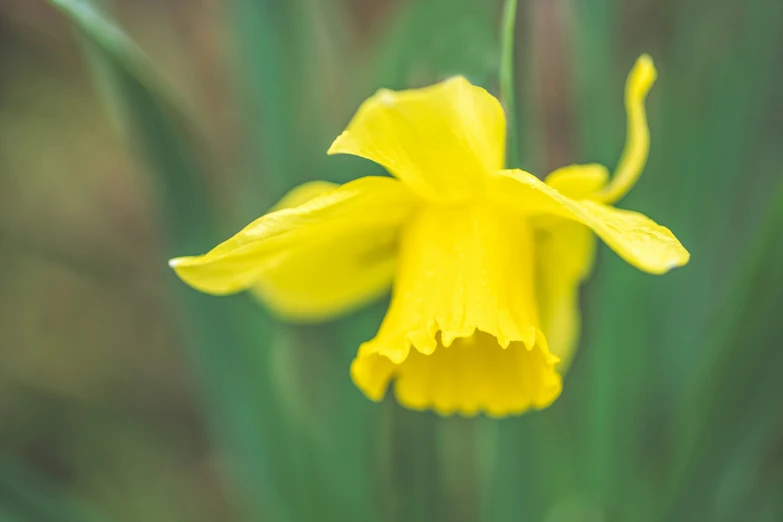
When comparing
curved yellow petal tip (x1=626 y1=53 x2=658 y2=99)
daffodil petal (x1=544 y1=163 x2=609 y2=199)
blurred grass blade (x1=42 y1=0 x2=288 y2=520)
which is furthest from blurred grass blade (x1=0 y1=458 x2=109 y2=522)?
curved yellow petal tip (x1=626 y1=53 x2=658 y2=99)

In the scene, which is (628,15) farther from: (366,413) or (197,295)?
(197,295)

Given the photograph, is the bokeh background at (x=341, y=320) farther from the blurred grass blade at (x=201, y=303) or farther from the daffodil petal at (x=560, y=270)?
the daffodil petal at (x=560, y=270)

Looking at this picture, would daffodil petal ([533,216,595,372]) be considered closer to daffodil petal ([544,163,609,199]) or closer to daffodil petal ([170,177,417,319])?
daffodil petal ([544,163,609,199])

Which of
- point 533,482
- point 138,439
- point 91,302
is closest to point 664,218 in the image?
point 533,482

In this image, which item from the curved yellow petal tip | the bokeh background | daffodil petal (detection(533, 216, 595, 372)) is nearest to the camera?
the curved yellow petal tip

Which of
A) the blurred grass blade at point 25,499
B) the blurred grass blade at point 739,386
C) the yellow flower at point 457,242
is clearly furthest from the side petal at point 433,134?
the blurred grass blade at point 25,499

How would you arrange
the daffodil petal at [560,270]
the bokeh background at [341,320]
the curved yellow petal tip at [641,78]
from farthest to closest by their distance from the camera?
the bokeh background at [341,320], the daffodil petal at [560,270], the curved yellow petal tip at [641,78]

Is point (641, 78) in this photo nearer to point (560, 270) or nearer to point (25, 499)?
point (560, 270)
